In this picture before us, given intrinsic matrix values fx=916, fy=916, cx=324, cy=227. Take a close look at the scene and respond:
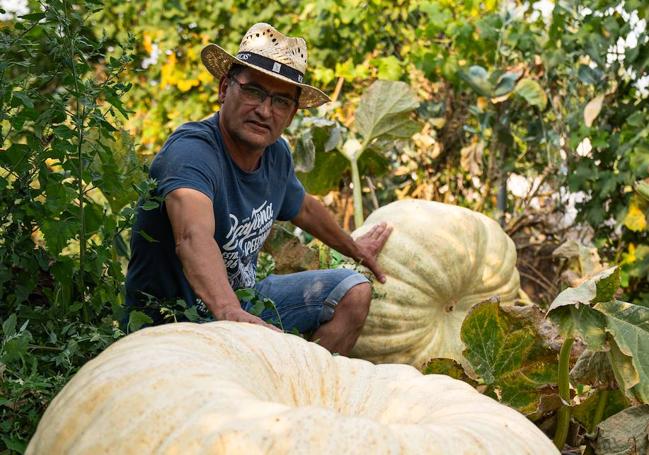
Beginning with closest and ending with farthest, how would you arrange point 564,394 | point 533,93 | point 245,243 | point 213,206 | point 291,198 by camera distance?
point 564,394
point 213,206
point 245,243
point 291,198
point 533,93

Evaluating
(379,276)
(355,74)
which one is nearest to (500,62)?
(355,74)

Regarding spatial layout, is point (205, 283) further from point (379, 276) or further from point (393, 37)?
point (393, 37)

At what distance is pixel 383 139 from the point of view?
4734mm

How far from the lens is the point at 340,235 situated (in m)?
3.66

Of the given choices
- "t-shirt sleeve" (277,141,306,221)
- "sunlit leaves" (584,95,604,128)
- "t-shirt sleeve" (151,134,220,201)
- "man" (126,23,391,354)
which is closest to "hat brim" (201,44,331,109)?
"man" (126,23,391,354)

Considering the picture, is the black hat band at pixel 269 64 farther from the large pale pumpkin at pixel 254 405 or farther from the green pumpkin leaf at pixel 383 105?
the green pumpkin leaf at pixel 383 105

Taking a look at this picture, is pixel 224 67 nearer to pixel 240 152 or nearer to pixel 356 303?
pixel 240 152

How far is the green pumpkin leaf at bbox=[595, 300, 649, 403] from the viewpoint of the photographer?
7.61 ft

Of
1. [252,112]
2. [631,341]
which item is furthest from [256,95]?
[631,341]

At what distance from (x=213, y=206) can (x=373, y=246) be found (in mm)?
933

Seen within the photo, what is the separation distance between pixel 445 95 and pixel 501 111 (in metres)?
0.62

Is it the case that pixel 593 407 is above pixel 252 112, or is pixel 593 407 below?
below

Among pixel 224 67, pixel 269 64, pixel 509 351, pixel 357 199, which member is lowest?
pixel 357 199

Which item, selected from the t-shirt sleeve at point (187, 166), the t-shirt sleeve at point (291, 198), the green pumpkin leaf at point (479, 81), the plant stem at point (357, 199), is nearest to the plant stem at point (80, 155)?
the t-shirt sleeve at point (187, 166)
